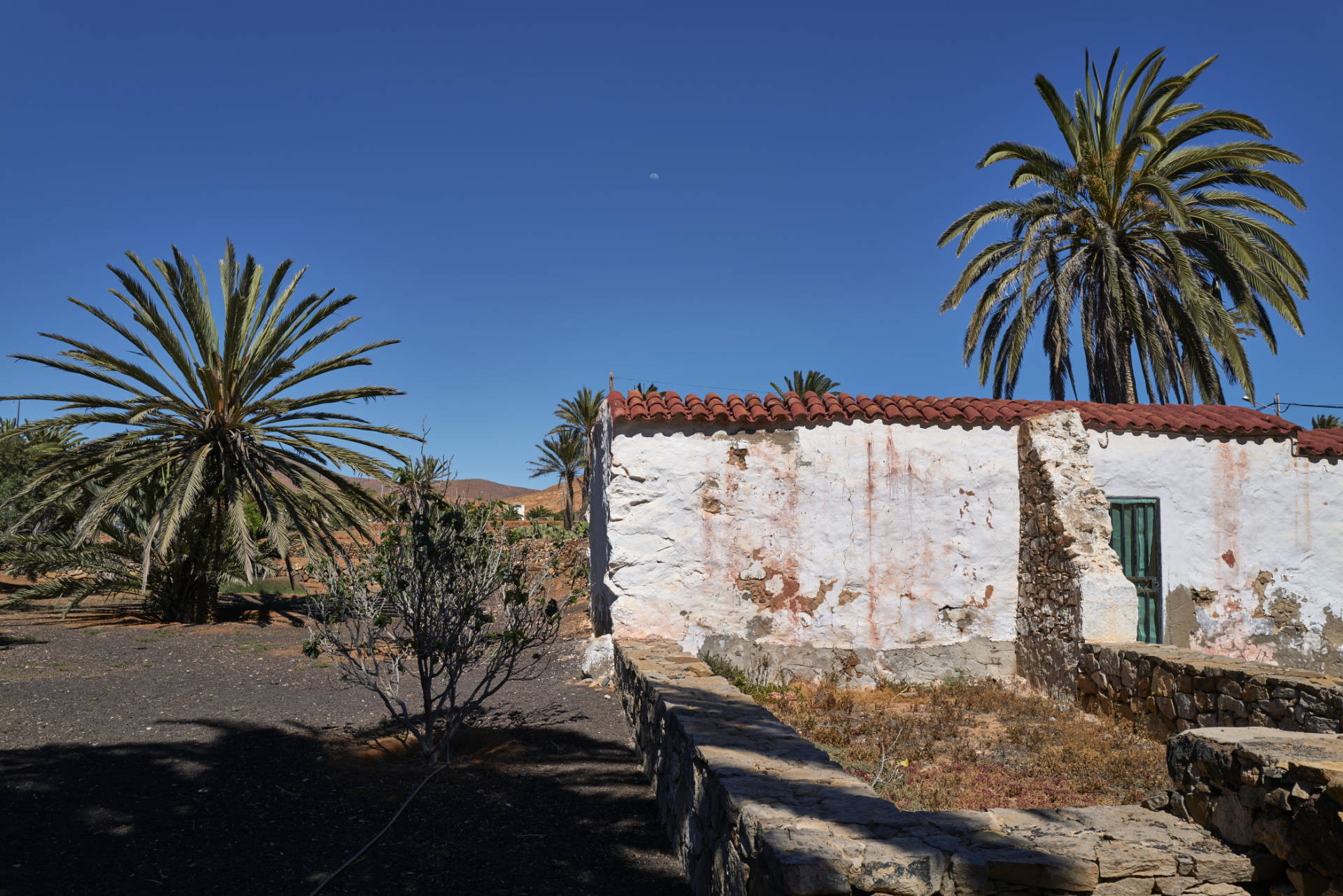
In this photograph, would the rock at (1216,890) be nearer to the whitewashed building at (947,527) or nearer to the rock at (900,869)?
the rock at (900,869)

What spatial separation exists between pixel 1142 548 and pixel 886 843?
7.23 m

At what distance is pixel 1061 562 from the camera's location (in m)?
7.49

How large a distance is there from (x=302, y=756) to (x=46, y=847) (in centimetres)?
170

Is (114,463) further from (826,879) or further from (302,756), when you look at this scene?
(826,879)

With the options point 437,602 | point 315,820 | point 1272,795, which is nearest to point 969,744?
point 1272,795

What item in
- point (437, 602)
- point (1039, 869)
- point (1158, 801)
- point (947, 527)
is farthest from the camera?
point (947, 527)

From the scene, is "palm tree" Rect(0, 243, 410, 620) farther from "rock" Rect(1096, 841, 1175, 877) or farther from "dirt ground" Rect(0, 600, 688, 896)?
"rock" Rect(1096, 841, 1175, 877)

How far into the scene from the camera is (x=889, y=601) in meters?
8.03

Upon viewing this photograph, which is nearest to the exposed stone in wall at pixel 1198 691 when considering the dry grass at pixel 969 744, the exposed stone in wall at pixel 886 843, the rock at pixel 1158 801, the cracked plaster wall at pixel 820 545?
the dry grass at pixel 969 744

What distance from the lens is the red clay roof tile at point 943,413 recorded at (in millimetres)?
7984

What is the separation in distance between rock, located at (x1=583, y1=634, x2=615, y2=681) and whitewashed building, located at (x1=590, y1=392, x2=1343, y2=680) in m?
0.30

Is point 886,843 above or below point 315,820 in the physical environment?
above

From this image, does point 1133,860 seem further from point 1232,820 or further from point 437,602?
point 437,602

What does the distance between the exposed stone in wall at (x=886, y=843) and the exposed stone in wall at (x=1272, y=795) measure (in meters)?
0.11
